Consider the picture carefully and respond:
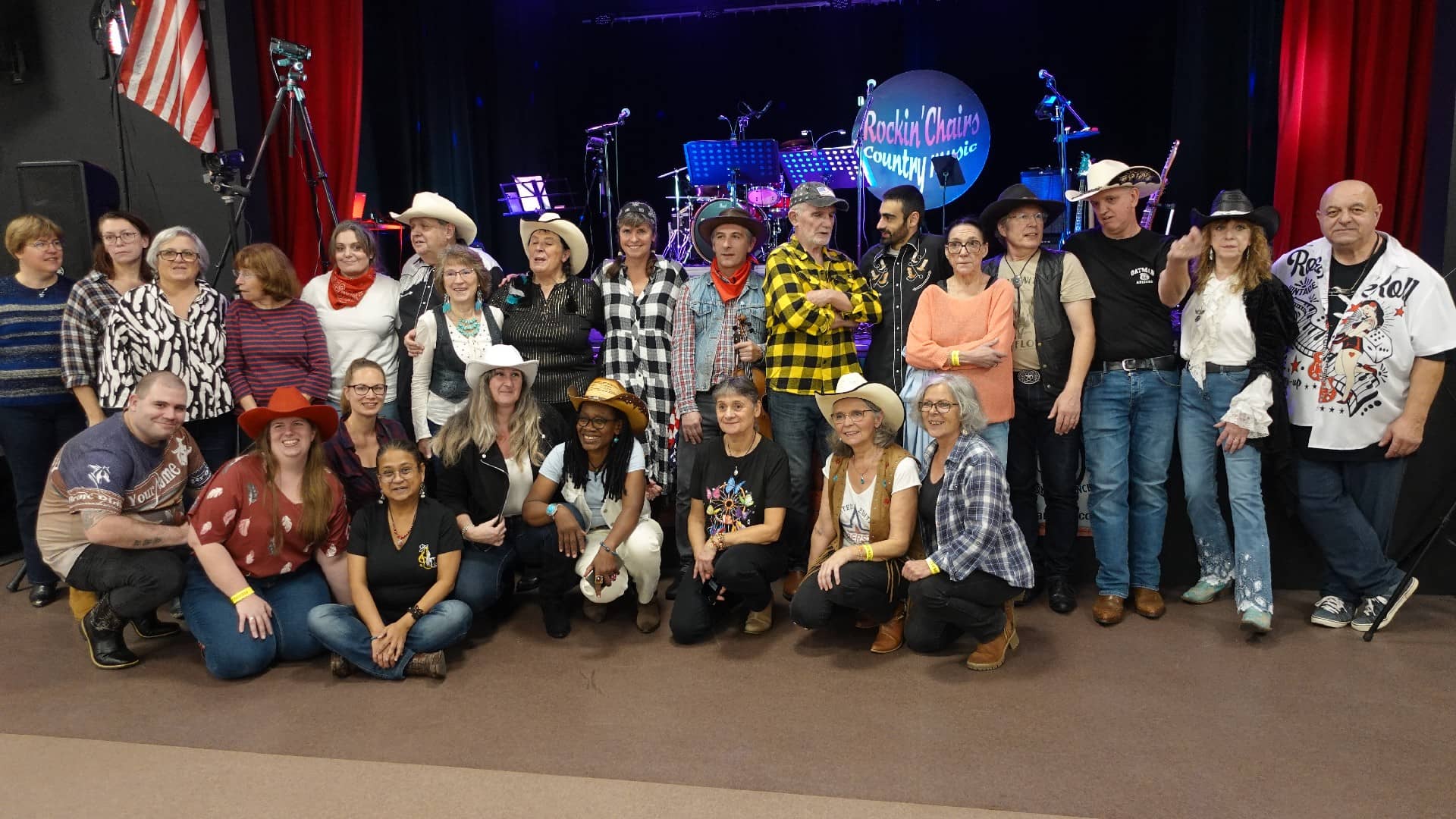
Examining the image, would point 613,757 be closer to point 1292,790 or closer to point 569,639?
point 569,639

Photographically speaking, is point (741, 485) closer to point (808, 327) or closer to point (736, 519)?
point (736, 519)

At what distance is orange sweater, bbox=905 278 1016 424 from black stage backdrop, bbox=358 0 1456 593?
4.42m

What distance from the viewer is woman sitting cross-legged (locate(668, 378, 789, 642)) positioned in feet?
11.4

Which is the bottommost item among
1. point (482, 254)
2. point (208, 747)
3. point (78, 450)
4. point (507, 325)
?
point (208, 747)

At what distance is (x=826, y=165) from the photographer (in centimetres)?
779

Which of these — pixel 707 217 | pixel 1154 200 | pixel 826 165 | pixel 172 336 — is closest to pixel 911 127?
pixel 826 165

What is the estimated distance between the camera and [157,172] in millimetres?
5336

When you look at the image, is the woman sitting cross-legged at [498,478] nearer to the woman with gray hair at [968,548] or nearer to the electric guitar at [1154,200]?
the woman with gray hair at [968,548]

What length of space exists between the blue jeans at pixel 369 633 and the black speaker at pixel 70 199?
2720mm

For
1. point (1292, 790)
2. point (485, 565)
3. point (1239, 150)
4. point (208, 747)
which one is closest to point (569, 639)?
point (485, 565)

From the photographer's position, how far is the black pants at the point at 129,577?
11.0 feet

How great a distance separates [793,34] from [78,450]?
794 cm

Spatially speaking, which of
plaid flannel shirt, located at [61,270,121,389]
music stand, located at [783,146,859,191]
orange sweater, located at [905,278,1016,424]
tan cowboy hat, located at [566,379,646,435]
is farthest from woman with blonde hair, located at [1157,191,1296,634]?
music stand, located at [783,146,859,191]

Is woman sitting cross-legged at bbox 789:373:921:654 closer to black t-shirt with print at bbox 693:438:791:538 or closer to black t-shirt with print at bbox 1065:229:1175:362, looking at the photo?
black t-shirt with print at bbox 693:438:791:538
